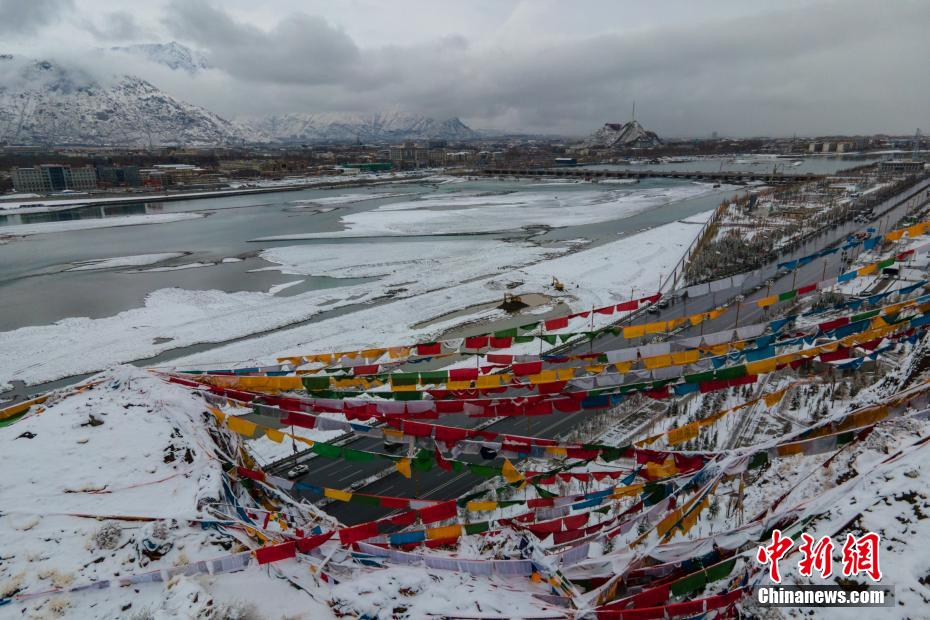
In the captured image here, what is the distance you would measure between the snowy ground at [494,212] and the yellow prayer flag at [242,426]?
154ft

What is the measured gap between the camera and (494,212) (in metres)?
70.0

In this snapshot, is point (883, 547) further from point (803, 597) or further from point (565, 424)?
point (565, 424)

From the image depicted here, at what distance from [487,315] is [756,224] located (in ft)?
137

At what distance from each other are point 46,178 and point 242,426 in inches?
4903

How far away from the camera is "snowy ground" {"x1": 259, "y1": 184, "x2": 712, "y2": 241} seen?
5764 centimetres

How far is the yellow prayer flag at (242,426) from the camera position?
8055 mm

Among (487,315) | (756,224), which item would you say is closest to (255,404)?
(487,315)

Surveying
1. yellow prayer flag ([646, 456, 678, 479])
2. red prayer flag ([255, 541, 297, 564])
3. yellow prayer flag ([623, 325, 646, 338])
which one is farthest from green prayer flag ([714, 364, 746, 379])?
red prayer flag ([255, 541, 297, 564])

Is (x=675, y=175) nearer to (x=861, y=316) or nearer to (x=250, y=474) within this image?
(x=861, y=316)

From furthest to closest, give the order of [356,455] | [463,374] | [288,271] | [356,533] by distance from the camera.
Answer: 1. [288,271]
2. [463,374]
3. [356,455]
4. [356,533]

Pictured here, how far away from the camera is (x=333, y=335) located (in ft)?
87.4

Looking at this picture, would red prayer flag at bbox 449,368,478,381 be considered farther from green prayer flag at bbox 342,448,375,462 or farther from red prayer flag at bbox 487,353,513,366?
green prayer flag at bbox 342,448,375,462

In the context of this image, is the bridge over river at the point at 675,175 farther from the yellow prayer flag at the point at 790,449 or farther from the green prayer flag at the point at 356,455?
the green prayer flag at the point at 356,455

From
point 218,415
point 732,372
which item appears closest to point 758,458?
point 732,372
